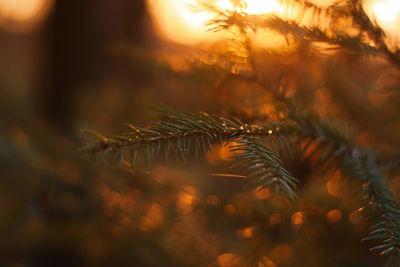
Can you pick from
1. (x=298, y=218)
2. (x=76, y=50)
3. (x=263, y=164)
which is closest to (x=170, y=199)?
(x=298, y=218)

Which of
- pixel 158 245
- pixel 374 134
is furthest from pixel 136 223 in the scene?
pixel 374 134

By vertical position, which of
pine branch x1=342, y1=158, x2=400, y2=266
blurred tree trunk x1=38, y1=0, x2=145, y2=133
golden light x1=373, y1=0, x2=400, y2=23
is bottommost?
pine branch x1=342, y1=158, x2=400, y2=266

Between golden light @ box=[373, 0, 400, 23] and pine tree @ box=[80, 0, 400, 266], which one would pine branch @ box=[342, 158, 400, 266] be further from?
golden light @ box=[373, 0, 400, 23]

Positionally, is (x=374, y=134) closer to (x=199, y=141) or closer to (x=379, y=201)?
(x=379, y=201)

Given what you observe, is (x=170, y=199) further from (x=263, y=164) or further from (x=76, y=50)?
(x=76, y=50)

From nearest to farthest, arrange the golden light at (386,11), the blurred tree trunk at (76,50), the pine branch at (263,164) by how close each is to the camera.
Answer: the pine branch at (263,164)
the golden light at (386,11)
the blurred tree trunk at (76,50)

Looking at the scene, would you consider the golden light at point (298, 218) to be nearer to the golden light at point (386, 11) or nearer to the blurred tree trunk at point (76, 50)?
the golden light at point (386, 11)

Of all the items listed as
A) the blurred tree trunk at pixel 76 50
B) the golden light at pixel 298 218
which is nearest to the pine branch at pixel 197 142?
the golden light at pixel 298 218

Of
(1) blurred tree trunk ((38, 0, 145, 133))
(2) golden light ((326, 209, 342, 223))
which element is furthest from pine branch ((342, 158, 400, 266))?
(1) blurred tree trunk ((38, 0, 145, 133))
